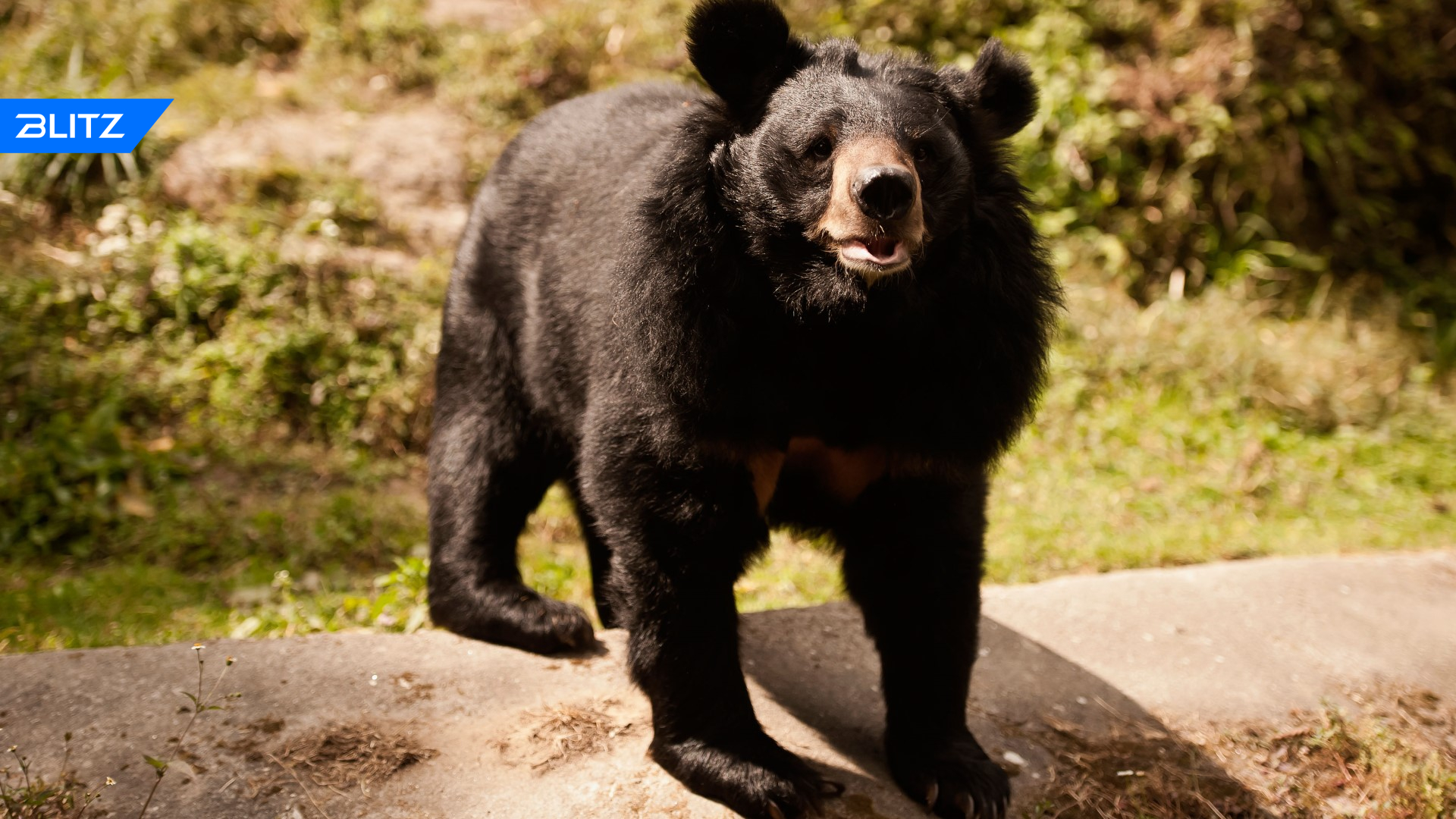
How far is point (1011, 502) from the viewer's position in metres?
5.76

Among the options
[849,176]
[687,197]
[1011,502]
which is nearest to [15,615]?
[687,197]

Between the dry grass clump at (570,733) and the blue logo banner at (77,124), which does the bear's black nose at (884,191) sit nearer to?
the dry grass clump at (570,733)

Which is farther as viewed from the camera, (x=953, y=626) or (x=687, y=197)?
(x=953, y=626)

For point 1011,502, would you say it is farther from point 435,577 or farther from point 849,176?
point 849,176

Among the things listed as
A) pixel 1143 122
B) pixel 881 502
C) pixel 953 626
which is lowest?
pixel 953 626

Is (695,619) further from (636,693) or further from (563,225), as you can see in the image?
(563,225)

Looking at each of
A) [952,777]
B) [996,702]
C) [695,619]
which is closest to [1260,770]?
[996,702]

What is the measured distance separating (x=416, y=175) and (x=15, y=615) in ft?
12.6

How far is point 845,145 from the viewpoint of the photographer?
2.46m

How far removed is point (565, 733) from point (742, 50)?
171 centimetres

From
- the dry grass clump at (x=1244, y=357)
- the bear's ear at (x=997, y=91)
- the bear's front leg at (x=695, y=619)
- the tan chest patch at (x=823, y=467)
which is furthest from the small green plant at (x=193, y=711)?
the dry grass clump at (x=1244, y=357)

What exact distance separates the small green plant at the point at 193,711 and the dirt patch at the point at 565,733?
68cm

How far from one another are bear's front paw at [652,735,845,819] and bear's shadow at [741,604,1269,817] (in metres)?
0.19

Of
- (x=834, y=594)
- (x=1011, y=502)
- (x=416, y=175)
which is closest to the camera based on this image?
(x=834, y=594)
